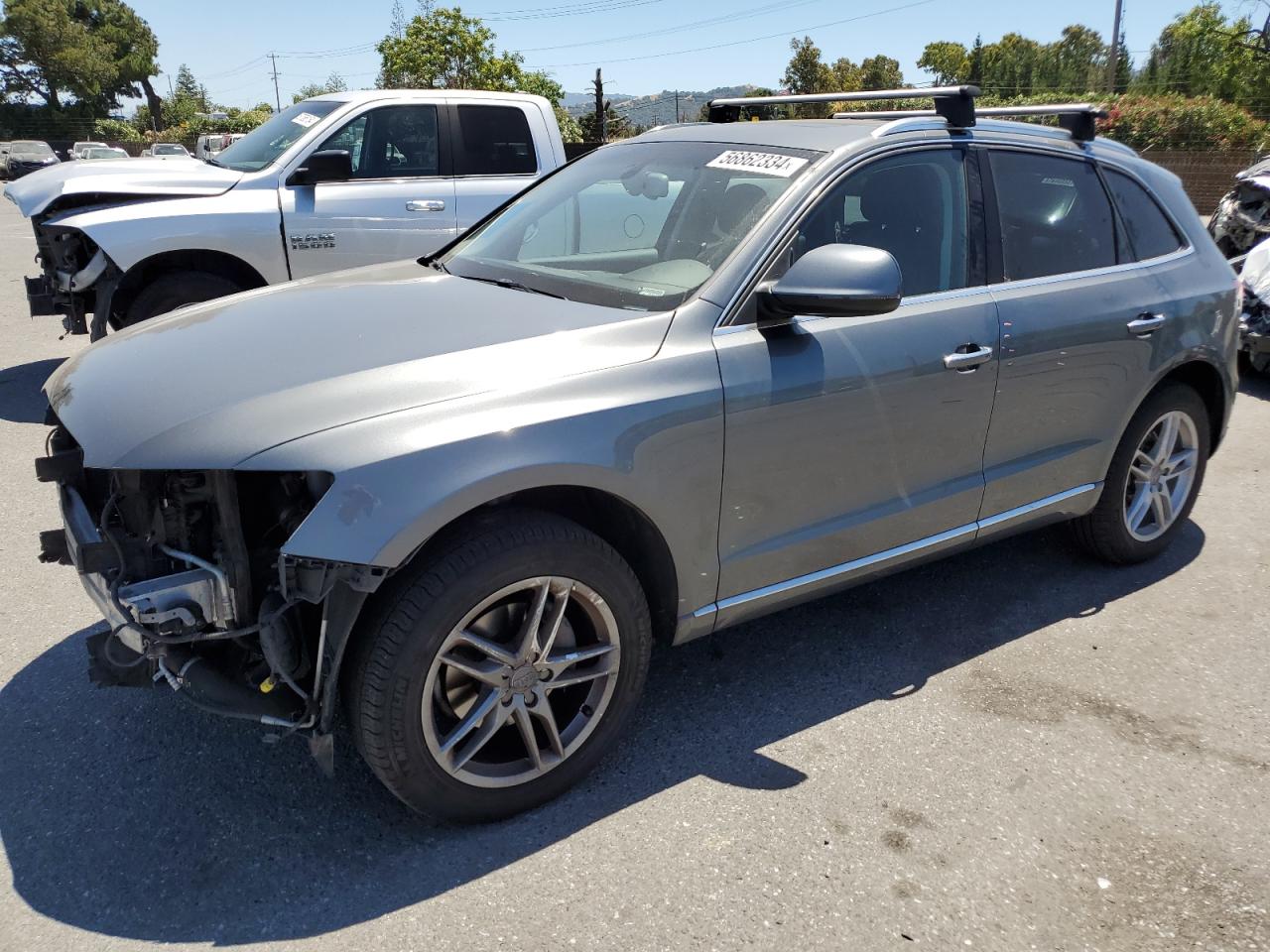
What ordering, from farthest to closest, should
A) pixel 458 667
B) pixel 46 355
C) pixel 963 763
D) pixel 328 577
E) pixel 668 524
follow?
1. pixel 46 355
2. pixel 963 763
3. pixel 668 524
4. pixel 458 667
5. pixel 328 577

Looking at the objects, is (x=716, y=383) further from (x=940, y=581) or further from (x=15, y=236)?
(x=15, y=236)

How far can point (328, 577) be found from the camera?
229 cm

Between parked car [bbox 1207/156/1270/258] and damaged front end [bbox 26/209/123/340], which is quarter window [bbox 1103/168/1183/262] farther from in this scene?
damaged front end [bbox 26/209/123/340]

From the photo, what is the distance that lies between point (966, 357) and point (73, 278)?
5.62 meters

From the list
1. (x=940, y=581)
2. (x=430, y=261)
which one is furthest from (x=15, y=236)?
(x=940, y=581)

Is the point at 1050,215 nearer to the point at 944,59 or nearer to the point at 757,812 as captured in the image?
the point at 757,812

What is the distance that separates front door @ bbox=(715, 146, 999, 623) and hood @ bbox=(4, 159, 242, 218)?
499 centimetres

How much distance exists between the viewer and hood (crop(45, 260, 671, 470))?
7.75 ft

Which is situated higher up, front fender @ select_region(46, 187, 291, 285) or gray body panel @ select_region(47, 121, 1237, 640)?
front fender @ select_region(46, 187, 291, 285)

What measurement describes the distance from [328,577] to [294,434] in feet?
1.12

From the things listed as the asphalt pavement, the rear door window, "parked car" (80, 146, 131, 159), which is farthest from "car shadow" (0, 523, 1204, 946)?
"parked car" (80, 146, 131, 159)

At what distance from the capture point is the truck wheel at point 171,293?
20.9ft

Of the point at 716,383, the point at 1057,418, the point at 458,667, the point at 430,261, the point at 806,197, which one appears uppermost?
the point at 806,197

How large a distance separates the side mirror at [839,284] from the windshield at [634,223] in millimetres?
284
